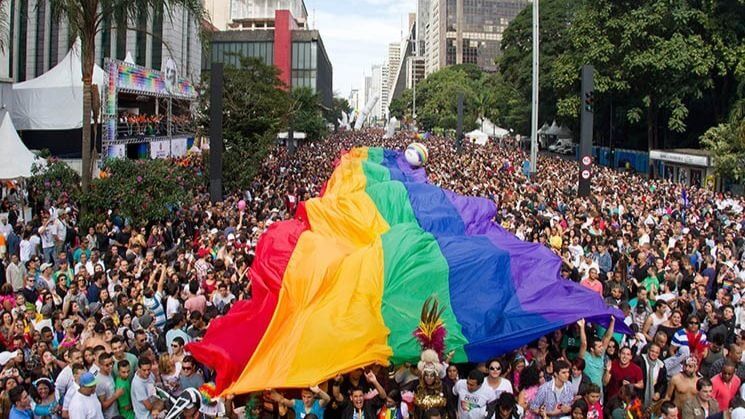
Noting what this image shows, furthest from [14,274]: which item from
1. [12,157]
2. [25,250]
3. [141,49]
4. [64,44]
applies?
[141,49]

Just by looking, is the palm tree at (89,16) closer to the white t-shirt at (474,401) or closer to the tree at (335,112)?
the white t-shirt at (474,401)

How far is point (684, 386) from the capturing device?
6863 mm

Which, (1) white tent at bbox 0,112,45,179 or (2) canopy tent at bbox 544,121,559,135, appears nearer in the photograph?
(1) white tent at bbox 0,112,45,179

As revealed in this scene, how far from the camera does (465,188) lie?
2383cm

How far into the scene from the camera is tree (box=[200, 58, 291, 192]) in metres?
24.3

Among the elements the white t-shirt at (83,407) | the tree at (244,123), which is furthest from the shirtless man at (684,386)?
the tree at (244,123)

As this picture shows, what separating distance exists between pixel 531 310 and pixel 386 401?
2.48 meters

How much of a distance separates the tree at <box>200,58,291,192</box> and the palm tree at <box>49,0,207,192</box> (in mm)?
6773

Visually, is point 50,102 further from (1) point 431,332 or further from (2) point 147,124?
(1) point 431,332

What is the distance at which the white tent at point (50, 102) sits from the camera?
28.2 m

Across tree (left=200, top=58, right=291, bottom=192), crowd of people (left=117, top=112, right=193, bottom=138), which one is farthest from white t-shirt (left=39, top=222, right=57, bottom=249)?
crowd of people (left=117, top=112, right=193, bottom=138)

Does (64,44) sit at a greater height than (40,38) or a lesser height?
lesser

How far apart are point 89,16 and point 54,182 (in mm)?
4218

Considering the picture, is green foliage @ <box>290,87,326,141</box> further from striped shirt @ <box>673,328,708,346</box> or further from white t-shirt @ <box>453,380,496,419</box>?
white t-shirt @ <box>453,380,496,419</box>
